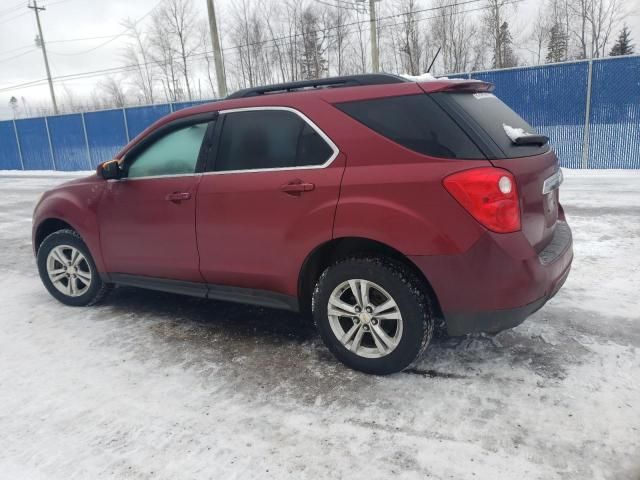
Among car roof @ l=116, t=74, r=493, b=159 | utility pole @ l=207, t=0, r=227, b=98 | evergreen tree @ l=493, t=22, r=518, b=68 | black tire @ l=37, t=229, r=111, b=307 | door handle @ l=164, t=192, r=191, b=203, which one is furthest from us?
evergreen tree @ l=493, t=22, r=518, b=68

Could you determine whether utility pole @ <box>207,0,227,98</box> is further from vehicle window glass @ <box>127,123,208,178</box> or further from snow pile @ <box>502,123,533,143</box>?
snow pile @ <box>502,123,533,143</box>

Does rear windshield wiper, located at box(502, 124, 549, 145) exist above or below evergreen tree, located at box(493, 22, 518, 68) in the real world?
below

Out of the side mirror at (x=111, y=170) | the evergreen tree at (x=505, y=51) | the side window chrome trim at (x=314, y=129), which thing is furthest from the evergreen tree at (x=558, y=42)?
the side mirror at (x=111, y=170)

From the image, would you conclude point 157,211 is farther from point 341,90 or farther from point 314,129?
point 341,90

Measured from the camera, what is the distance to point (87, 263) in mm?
4465

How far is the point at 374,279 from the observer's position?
2.92m

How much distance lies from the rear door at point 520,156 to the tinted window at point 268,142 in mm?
812

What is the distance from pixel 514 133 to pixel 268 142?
5.14 feet

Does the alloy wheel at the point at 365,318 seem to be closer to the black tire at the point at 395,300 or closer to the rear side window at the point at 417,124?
the black tire at the point at 395,300

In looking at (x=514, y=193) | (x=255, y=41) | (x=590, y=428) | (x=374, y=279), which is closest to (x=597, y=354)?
(x=590, y=428)

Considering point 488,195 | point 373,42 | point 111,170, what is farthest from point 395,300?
point 373,42

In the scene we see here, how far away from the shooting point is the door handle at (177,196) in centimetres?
366

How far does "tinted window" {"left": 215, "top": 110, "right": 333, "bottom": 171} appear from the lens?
10.3 ft

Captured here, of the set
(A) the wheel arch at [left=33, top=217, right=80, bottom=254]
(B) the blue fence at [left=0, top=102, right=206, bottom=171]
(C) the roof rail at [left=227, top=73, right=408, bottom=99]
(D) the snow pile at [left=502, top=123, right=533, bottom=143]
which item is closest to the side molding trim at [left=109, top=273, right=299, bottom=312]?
(A) the wheel arch at [left=33, top=217, right=80, bottom=254]
